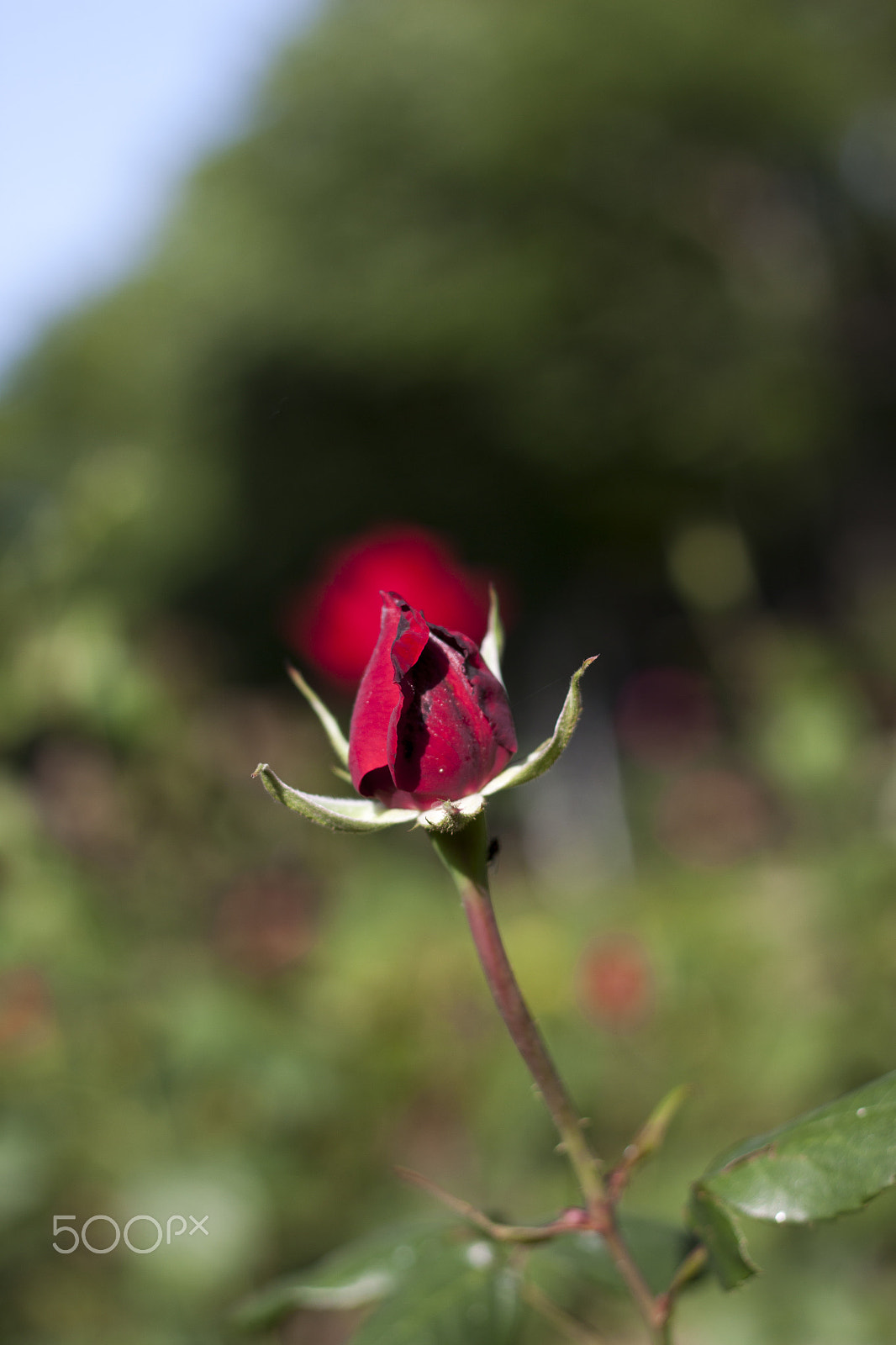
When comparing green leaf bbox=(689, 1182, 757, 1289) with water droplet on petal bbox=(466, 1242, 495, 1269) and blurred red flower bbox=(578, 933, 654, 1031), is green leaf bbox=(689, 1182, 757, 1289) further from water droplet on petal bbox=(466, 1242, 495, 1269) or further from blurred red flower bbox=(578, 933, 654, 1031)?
blurred red flower bbox=(578, 933, 654, 1031)

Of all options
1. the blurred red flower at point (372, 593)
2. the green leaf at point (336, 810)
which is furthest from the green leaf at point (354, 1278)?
the blurred red flower at point (372, 593)

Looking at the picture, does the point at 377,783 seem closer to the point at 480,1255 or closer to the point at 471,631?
the point at 480,1255

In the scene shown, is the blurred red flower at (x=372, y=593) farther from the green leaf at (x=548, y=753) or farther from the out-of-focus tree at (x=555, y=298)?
the out-of-focus tree at (x=555, y=298)

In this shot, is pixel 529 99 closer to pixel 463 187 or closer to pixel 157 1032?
pixel 463 187

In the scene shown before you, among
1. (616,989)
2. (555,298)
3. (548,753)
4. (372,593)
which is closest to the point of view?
(548,753)

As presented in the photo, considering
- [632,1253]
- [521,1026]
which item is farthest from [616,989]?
[521,1026]

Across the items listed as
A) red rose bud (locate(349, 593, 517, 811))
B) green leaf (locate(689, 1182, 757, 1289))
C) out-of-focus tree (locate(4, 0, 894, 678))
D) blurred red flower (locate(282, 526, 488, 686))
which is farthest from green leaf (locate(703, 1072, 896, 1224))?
out-of-focus tree (locate(4, 0, 894, 678))
